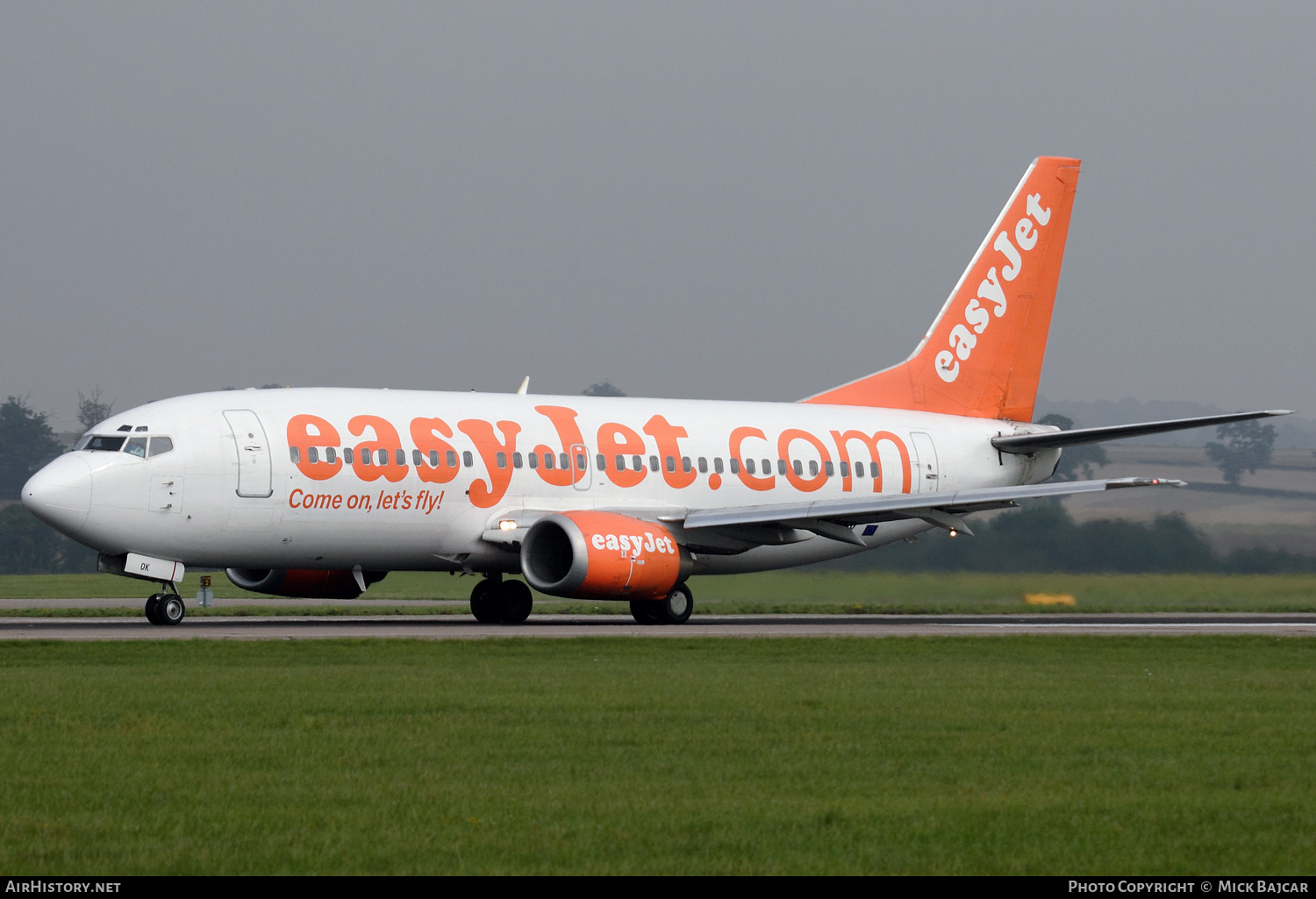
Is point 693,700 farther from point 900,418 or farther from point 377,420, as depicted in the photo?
point 900,418

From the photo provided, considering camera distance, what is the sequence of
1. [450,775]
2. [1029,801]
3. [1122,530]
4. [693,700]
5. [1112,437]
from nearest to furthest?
[1029,801]
[450,775]
[693,700]
[1112,437]
[1122,530]

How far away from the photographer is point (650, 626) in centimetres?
3036

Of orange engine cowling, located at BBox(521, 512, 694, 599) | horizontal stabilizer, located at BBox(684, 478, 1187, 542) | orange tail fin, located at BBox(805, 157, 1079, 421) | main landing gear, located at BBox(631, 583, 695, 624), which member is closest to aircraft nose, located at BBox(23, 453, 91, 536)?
orange engine cowling, located at BBox(521, 512, 694, 599)

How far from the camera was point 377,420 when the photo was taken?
30.1 m

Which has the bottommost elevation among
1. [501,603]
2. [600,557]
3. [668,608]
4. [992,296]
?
[501,603]

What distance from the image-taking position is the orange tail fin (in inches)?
1544

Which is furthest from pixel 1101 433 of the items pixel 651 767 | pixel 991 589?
pixel 651 767

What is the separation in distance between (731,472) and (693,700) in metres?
18.6

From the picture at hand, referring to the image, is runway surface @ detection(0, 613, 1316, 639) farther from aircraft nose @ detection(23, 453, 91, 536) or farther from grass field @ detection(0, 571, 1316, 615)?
aircraft nose @ detection(23, 453, 91, 536)

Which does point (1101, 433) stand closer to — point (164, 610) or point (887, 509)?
point (887, 509)

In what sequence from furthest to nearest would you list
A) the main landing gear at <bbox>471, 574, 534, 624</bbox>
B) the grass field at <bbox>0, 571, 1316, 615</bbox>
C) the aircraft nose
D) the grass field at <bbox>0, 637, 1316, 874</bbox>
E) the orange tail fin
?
1. the orange tail fin
2. the grass field at <bbox>0, 571, 1316, 615</bbox>
3. the main landing gear at <bbox>471, 574, 534, 624</bbox>
4. the aircraft nose
5. the grass field at <bbox>0, 637, 1316, 874</bbox>

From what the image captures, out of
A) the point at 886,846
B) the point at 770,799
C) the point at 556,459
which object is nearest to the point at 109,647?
the point at 556,459

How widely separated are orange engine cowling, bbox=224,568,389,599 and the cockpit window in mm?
4422

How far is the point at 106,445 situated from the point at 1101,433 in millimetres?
18333
